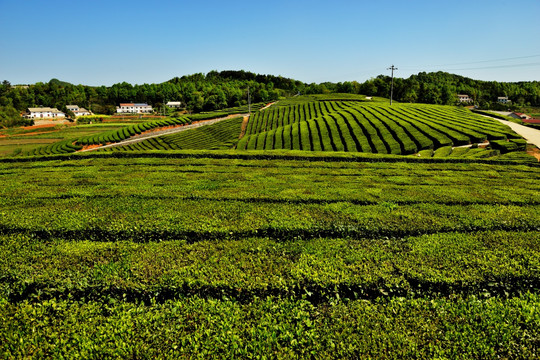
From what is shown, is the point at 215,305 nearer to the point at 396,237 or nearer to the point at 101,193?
the point at 396,237

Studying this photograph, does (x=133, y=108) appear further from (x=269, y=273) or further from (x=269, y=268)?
(x=269, y=273)

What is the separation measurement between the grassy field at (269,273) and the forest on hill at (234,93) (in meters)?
105

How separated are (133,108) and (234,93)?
186 ft

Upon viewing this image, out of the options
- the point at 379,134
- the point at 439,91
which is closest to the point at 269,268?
the point at 379,134

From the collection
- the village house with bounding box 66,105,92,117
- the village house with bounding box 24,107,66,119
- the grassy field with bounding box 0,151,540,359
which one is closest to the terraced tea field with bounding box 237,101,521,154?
the grassy field with bounding box 0,151,540,359

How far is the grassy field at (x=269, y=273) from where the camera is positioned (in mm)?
6602

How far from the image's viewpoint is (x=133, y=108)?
143 metres

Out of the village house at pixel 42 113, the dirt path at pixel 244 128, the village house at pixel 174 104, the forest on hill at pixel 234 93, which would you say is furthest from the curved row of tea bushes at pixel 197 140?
the village house at pixel 174 104

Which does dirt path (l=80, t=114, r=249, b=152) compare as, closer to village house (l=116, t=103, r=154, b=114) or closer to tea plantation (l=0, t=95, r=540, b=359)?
tea plantation (l=0, t=95, r=540, b=359)

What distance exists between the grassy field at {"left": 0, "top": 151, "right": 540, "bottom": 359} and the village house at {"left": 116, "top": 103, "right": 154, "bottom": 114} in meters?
141

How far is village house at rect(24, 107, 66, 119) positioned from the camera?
115m

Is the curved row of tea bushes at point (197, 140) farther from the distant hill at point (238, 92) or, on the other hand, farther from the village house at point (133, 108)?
the village house at point (133, 108)

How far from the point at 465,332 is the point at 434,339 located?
767 millimetres

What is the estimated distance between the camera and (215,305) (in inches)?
305
